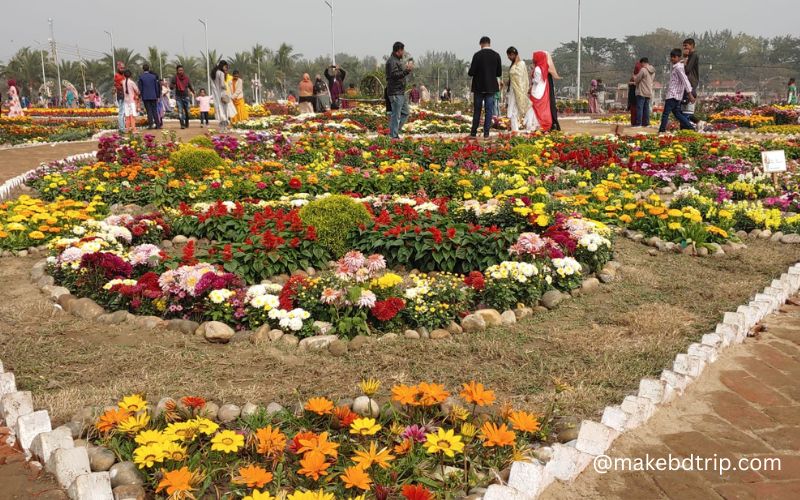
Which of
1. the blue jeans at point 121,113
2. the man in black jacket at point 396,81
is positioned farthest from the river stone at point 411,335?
the blue jeans at point 121,113

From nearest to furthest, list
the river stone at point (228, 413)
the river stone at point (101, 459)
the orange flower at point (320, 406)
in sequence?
the river stone at point (101, 459) → the orange flower at point (320, 406) → the river stone at point (228, 413)

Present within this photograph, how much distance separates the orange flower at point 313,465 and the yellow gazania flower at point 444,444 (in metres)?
0.41

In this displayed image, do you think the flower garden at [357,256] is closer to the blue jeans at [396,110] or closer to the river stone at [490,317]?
the river stone at [490,317]

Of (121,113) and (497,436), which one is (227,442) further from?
(121,113)

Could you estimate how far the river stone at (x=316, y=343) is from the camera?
3.83 m

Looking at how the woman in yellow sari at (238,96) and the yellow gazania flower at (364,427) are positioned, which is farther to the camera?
the woman in yellow sari at (238,96)

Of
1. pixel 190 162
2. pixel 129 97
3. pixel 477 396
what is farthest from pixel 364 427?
pixel 129 97

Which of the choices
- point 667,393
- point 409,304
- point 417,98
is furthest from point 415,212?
point 417,98

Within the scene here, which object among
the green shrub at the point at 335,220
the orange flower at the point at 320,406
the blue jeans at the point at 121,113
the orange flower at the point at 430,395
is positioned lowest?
the orange flower at the point at 320,406

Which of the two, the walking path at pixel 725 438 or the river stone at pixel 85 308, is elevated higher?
the river stone at pixel 85 308

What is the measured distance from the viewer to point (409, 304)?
4191 mm

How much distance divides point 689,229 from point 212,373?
4.48m

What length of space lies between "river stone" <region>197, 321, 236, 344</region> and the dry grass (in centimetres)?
7

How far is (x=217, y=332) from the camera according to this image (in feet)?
13.2
